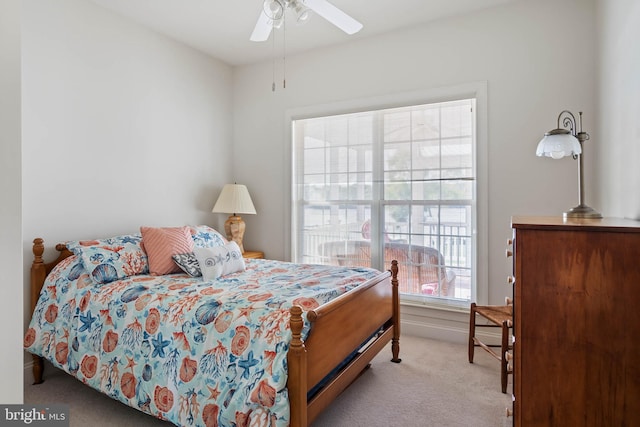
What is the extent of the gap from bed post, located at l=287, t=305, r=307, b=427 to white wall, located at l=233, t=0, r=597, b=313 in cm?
213

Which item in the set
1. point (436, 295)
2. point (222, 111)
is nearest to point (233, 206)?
point (222, 111)

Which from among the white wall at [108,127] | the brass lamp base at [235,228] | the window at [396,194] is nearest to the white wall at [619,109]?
the window at [396,194]

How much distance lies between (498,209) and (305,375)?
223 cm

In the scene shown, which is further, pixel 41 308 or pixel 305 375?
pixel 41 308

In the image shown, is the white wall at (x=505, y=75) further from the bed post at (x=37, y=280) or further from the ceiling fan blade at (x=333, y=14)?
the bed post at (x=37, y=280)

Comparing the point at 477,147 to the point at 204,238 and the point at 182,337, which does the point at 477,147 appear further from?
the point at 182,337

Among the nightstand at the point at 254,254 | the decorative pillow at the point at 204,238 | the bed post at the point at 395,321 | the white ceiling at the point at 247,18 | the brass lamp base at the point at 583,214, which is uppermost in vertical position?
the white ceiling at the point at 247,18

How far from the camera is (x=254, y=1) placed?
2859 millimetres

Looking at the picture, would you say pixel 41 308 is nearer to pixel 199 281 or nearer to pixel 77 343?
pixel 77 343

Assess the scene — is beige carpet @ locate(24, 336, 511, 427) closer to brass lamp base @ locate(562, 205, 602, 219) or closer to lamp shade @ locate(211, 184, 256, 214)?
brass lamp base @ locate(562, 205, 602, 219)

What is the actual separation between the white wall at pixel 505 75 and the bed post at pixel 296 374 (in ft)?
6.98

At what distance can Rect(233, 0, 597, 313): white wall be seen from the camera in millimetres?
2748

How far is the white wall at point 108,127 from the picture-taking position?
252 cm

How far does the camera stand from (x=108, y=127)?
2.95m
